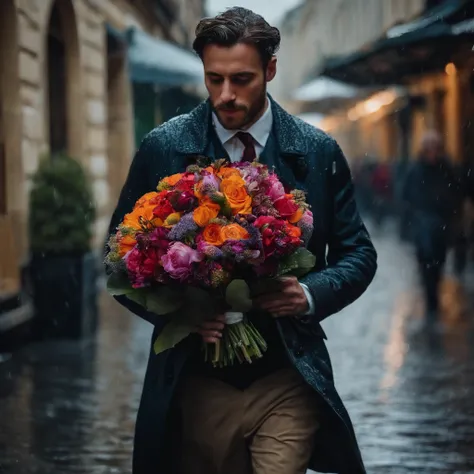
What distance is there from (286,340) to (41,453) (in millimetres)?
3364

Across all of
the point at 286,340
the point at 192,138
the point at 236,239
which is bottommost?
the point at 286,340

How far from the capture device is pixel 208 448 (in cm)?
347

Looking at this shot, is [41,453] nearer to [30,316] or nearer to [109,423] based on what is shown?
[109,423]

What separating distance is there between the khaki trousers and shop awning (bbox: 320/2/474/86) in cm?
1032

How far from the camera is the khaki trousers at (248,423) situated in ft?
11.2

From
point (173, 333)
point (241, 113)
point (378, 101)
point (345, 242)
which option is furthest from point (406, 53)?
point (378, 101)

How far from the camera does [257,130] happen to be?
3533 mm

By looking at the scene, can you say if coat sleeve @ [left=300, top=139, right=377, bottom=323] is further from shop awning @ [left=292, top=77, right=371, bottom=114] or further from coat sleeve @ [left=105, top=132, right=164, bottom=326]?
shop awning @ [left=292, top=77, right=371, bottom=114]

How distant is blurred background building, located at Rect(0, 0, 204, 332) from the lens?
37.9 ft

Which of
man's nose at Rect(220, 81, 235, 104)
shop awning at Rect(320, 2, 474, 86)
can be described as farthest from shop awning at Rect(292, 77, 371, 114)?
man's nose at Rect(220, 81, 235, 104)

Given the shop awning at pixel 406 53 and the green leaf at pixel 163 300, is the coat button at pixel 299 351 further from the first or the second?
the shop awning at pixel 406 53

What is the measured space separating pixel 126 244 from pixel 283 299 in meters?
0.44

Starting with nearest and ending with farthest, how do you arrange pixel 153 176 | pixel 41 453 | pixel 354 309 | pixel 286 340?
pixel 286 340
pixel 153 176
pixel 41 453
pixel 354 309

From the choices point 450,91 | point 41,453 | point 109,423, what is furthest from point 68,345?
point 450,91
